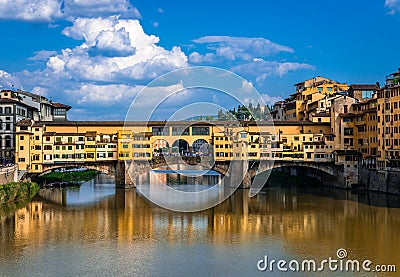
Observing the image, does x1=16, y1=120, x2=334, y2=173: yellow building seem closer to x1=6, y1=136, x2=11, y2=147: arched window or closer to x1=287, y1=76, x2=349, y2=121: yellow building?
x1=6, y1=136, x2=11, y2=147: arched window

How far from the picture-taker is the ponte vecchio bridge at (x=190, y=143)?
1582 inches

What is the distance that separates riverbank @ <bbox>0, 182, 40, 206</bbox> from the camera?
103 ft

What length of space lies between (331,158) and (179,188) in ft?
41.4

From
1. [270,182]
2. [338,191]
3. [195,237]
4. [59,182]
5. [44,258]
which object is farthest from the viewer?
[270,182]

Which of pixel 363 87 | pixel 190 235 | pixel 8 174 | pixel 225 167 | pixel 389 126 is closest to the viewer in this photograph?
pixel 190 235

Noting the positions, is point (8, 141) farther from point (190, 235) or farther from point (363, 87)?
point (363, 87)

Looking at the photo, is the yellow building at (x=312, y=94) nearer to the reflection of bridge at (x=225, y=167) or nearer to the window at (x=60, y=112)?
the reflection of bridge at (x=225, y=167)

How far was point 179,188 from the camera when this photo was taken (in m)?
43.6

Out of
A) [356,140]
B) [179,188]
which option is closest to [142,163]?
[179,188]

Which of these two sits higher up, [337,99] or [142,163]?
[337,99]

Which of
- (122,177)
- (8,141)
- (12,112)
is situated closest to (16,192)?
(122,177)

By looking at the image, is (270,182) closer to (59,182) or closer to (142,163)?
(142,163)

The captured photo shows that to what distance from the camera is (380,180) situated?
37.8 m

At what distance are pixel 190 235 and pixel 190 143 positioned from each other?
20236 mm
